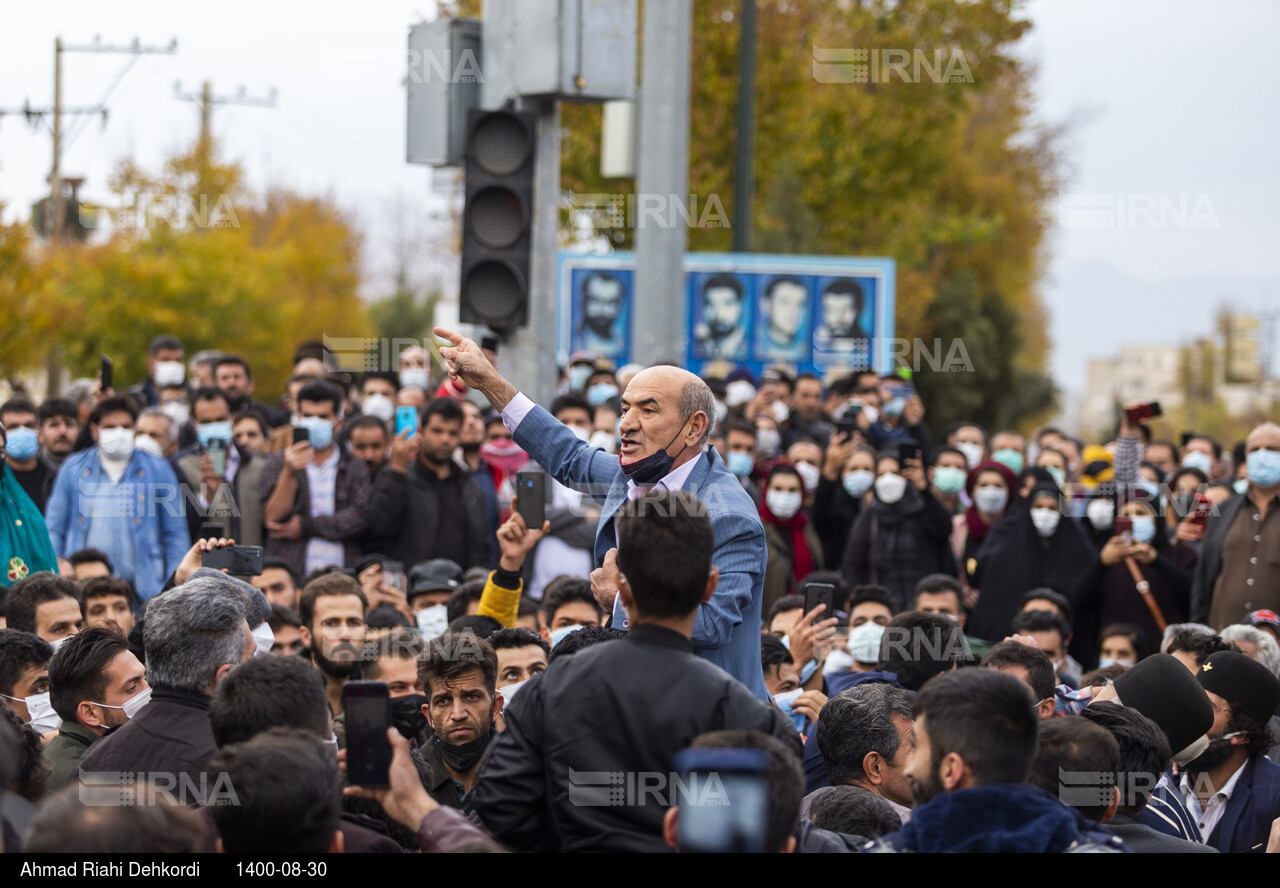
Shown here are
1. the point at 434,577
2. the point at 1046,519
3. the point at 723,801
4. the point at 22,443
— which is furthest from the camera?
the point at 22,443

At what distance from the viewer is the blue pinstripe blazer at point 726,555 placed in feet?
13.1

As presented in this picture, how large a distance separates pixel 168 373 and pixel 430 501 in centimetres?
373

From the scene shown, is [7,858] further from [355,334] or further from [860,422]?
[355,334]

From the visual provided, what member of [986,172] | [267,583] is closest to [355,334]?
[986,172]

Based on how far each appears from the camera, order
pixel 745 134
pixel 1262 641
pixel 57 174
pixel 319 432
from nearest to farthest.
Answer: pixel 1262 641
pixel 319 432
pixel 745 134
pixel 57 174

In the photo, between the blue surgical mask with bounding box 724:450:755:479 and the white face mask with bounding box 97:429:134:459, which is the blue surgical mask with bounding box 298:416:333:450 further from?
the blue surgical mask with bounding box 724:450:755:479

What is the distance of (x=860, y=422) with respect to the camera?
12453 mm

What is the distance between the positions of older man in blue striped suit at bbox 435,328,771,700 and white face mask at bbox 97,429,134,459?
475 cm

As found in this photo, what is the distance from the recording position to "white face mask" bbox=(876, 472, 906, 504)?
9.76 metres

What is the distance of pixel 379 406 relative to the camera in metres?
11.2

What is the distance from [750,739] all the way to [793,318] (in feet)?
54.1

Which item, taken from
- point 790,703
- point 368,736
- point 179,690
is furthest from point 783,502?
point 368,736

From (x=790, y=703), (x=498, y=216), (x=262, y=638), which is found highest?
(x=498, y=216)

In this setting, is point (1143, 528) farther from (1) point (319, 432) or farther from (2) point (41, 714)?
(2) point (41, 714)
